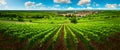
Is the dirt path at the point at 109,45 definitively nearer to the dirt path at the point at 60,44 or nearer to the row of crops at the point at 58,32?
the row of crops at the point at 58,32

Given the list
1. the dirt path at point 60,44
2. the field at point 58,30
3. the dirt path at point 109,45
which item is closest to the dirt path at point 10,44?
the field at point 58,30

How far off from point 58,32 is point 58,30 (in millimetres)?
233

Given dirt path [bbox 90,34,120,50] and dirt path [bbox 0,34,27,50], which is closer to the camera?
dirt path [bbox 90,34,120,50]

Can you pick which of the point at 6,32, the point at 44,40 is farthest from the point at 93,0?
the point at 6,32

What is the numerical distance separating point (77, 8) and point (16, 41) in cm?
697

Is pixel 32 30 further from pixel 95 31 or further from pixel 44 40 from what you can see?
pixel 95 31

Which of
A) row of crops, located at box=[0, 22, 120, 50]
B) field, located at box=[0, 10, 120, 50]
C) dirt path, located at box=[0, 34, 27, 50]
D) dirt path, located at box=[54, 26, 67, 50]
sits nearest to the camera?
dirt path, located at box=[54, 26, 67, 50]

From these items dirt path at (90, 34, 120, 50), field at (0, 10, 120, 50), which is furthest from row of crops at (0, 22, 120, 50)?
dirt path at (90, 34, 120, 50)

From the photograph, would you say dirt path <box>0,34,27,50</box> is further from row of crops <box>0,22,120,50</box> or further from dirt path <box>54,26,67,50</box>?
dirt path <box>54,26,67,50</box>

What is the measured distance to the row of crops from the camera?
17.5 m

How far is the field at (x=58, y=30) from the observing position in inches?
671

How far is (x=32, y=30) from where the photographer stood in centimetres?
1867

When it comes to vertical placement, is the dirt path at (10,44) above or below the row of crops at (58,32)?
below

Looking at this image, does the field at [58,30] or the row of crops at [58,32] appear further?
the row of crops at [58,32]
